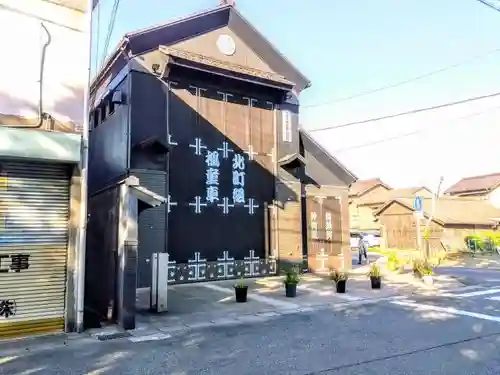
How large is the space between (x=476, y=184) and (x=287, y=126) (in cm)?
4239

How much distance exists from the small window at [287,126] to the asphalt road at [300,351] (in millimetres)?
9201

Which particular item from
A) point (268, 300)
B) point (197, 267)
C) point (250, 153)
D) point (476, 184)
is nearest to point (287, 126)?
point (250, 153)

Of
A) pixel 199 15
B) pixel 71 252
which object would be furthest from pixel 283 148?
pixel 71 252

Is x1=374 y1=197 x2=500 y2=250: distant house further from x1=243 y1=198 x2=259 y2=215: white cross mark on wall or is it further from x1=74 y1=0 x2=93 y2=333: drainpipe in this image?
x1=74 y1=0 x2=93 y2=333: drainpipe

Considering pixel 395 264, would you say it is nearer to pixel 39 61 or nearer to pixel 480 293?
pixel 480 293

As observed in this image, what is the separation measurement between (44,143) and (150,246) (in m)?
6.23

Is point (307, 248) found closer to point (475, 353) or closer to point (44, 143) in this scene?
point (475, 353)

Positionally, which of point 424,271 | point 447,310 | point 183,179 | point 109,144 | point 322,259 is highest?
point 109,144

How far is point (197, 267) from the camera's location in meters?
13.9

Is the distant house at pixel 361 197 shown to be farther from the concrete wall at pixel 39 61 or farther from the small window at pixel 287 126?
the concrete wall at pixel 39 61

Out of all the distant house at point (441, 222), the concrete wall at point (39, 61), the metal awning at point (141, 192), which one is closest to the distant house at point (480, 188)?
the distant house at point (441, 222)

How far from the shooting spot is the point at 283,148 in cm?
1645

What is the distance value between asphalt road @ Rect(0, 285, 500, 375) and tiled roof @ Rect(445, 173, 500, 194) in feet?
146

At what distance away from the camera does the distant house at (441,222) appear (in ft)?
105
